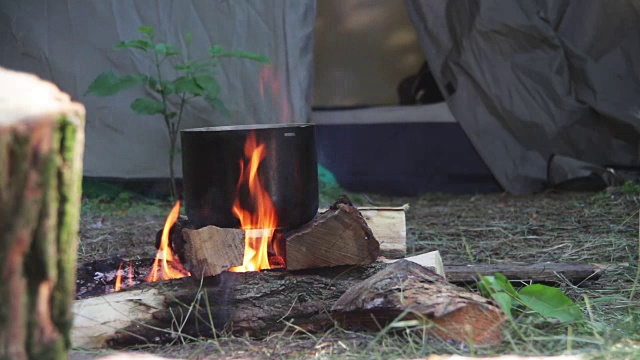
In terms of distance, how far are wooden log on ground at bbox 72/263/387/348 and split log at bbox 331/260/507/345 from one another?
0.39ft

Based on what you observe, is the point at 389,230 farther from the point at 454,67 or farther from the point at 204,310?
the point at 454,67

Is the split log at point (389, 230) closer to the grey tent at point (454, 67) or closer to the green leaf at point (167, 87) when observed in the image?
the green leaf at point (167, 87)

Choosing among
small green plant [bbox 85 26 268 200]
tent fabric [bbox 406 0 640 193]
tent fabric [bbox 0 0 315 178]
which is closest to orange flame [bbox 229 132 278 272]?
small green plant [bbox 85 26 268 200]

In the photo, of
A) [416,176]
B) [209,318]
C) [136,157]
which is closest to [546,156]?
[416,176]

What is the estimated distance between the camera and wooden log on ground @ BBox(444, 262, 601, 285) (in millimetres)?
2459

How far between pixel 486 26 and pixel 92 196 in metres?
2.77

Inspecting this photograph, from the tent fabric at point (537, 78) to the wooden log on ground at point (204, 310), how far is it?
312cm

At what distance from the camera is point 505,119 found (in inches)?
193

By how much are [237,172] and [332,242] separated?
341mm

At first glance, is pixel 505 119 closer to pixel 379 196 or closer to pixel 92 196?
pixel 379 196

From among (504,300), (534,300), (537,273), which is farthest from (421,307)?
(537,273)

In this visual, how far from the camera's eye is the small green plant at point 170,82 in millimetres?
3828

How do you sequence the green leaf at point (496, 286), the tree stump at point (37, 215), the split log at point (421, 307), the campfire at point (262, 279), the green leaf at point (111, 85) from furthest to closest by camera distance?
1. the green leaf at point (111, 85)
2. the green leaf at point (496, 286)
3. the campfire at point (262, 279)
4. the split log at point (421, 307)
5. the tree stump at point (37, 215)

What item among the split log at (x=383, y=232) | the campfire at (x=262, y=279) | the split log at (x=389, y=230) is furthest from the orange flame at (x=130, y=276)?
the split log at (x=389, y=230)
